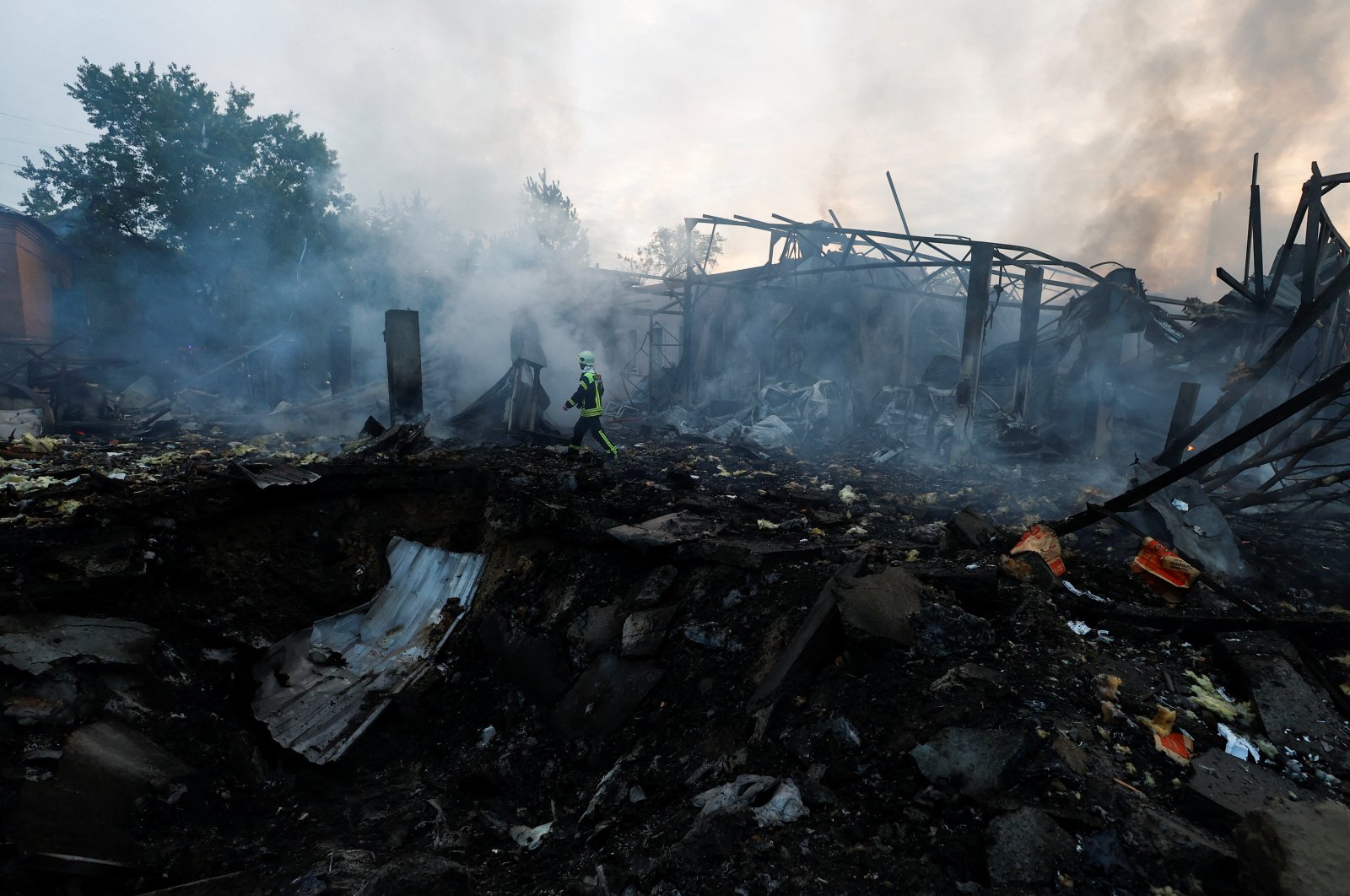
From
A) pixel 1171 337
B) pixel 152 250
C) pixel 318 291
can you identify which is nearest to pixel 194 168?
pixel 152 250

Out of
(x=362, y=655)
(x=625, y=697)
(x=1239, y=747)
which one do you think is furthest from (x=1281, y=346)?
(x=362, y=655)

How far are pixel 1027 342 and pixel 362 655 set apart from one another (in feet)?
39.1

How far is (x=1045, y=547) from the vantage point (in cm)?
410

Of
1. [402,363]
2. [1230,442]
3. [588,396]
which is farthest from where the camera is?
[402,363]

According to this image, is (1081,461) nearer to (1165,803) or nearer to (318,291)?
(1165,803)

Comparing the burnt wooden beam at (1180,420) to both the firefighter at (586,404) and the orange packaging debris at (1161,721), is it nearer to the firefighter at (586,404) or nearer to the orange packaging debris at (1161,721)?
the orange packaging debris at (1161,721)

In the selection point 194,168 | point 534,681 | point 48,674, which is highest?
point 194,168

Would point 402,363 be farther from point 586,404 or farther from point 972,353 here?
point 972,353

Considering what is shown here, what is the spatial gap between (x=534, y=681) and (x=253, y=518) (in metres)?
2.68

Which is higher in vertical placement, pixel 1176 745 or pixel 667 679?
pixel 1176 745

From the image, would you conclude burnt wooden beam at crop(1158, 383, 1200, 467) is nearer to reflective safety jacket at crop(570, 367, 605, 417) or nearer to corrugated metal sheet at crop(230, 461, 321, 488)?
reflective safety jacket at crop(570, 367, 605, 417)

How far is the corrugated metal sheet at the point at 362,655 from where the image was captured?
3.71m

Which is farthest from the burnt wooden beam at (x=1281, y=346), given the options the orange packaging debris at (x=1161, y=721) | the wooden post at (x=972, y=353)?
the wooden post at (x=972, y=353)

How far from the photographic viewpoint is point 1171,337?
10.2 m
